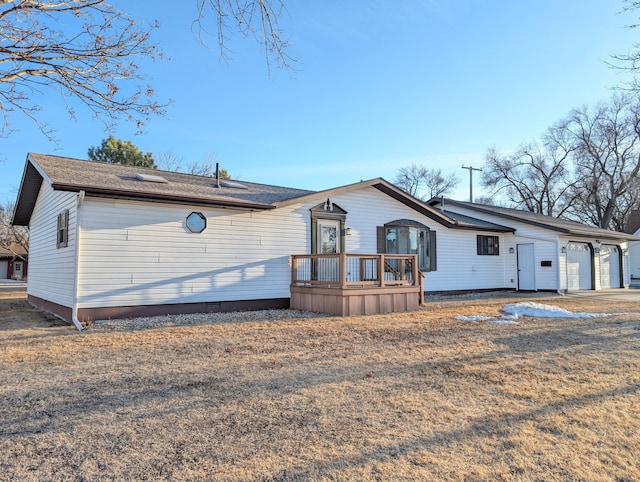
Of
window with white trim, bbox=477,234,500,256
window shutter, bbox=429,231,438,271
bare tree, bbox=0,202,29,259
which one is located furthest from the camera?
bare tree, bbox=0,202,29,259

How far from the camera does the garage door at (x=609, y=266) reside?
1917cm

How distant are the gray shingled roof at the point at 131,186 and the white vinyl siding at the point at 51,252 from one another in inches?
19.7

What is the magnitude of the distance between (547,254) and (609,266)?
5489mm

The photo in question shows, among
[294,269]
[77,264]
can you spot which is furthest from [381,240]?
[77,264]

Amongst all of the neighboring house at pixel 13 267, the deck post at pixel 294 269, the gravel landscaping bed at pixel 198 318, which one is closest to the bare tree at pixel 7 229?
the neighboring house at pixel 13 267

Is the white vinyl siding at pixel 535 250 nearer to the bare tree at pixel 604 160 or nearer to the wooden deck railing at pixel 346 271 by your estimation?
the wooden deck railing at pixel 346 271

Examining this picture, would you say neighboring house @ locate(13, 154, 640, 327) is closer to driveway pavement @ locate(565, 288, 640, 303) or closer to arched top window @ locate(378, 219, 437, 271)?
arched top window @ locate(378, 219, 437, 271)

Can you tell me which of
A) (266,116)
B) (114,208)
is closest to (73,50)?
(114,208)

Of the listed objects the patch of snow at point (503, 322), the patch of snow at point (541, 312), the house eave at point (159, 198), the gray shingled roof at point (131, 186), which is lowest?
the patch of snow at point (503, 322)

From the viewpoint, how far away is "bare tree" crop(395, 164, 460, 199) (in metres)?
47.4

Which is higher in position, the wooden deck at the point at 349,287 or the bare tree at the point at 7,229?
the bare tree at the point at 7,229

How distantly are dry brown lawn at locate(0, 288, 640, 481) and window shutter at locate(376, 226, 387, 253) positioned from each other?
6.50 m

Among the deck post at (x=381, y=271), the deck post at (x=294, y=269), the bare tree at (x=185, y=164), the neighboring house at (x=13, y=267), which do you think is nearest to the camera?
the deck post at (x=381, y=271)

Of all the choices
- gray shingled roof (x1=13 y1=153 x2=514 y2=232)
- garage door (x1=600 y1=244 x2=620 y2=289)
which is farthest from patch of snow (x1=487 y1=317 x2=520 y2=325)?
garage door (x1=600 y1=244 x2=620 y2=289)
